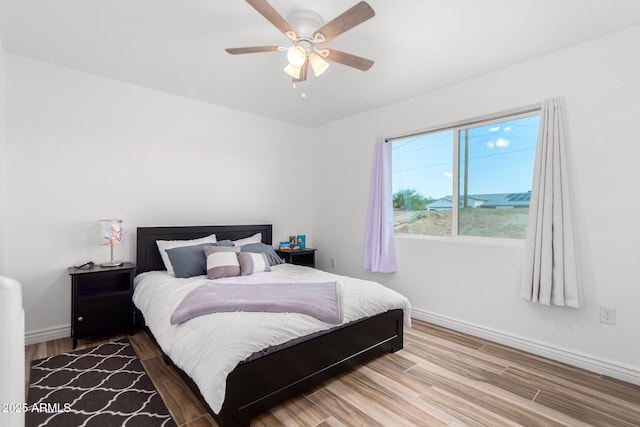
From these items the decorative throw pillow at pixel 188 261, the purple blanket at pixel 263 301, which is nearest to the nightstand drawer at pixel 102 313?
the decorative throw pillow at pixel 188 261

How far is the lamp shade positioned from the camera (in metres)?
2.85

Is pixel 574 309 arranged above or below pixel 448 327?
above

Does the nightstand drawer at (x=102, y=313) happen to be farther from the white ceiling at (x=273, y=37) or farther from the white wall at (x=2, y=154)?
the white ceiling at (x=273, y=37)

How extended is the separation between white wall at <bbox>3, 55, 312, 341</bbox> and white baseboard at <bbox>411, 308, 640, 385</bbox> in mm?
2871

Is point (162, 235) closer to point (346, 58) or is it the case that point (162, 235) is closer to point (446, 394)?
point (346, 58)

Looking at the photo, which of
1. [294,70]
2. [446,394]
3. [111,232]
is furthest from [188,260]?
[446,394]

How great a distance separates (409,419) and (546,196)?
6.64 ft

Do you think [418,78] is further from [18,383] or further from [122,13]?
[18,383]

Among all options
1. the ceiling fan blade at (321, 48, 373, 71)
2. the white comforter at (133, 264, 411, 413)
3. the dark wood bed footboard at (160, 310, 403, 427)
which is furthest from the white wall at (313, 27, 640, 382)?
the ceiling fan blade at (321, 48, 373, 71)

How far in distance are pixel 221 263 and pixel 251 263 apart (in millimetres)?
305

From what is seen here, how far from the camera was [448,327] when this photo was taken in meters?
3.25

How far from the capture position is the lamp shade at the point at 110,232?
2854mm

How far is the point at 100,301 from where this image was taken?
276cm

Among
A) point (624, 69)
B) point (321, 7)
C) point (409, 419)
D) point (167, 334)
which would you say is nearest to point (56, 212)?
point (167, 334)
